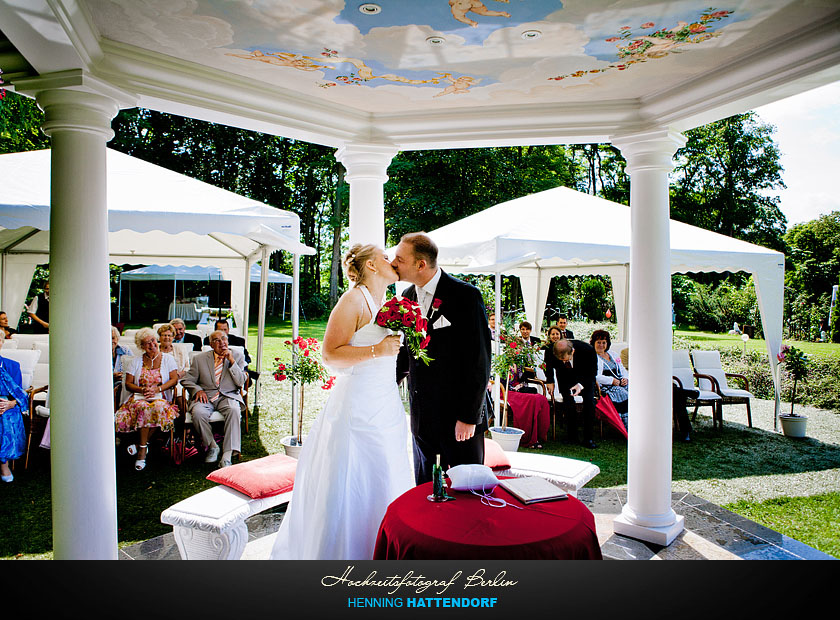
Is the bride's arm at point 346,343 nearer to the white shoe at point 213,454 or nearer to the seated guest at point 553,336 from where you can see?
the white shoe at point 213,454

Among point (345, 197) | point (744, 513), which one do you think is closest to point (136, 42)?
point (744, 513)

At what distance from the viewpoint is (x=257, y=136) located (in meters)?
23.1

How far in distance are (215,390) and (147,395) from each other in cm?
69

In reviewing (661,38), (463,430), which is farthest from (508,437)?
(661,38)

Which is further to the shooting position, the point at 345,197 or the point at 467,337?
the point at 345,197

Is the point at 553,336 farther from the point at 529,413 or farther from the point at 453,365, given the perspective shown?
the point at 453,365

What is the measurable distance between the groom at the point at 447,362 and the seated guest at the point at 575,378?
4221 mm

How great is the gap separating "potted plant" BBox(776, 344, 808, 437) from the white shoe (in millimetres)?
7319

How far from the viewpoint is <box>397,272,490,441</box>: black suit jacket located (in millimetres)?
3227

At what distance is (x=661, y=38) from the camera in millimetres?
2801

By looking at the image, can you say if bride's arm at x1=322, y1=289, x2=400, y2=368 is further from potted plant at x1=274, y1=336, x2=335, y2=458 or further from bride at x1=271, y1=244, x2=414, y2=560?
potted plant at x1=274, y1=336, x2=335, y2=458

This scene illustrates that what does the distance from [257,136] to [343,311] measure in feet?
72.8

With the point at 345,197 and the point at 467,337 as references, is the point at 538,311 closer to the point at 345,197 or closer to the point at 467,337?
the point at 467,337

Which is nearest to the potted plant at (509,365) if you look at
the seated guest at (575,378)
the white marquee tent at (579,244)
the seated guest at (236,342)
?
the seated guest at (575,378)
